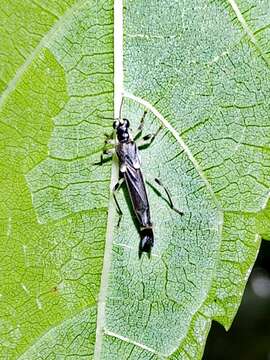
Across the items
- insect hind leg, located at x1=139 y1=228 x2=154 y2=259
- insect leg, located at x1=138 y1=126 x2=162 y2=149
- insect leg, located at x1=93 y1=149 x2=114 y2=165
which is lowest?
insect hind leg, located at x1=139 y1=228 x2=154 y2=259

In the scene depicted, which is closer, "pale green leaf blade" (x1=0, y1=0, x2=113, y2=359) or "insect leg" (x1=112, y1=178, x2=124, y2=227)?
"pale green leaf blade" (x1=0, y1=0, x2=113, y2=359)

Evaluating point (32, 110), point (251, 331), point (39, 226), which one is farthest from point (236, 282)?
point (251, 331)

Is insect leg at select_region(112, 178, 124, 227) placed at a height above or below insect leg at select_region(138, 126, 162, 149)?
below

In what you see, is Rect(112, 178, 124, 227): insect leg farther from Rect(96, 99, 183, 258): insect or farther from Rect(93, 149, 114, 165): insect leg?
Rect(93, 149, 114, 165): insect leg

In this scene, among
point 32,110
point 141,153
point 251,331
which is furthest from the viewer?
point 251,331

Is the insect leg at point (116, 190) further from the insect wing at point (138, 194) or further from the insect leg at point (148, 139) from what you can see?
the insect leg at point (148, 139)

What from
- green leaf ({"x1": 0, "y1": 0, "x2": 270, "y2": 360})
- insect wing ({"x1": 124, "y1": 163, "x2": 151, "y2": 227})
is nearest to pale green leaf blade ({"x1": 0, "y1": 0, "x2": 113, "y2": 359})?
green leaf ({"x1": 0, "y1": 0, "x2": 270, "y2": 360})

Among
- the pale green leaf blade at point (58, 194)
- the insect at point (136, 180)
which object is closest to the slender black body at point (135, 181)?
the insect at point (136, 180)

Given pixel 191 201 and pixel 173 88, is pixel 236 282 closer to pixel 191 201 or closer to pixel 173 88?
pixel 191 201
